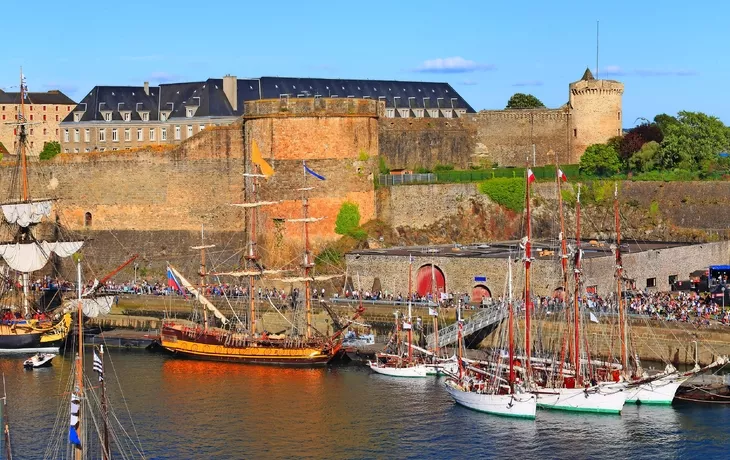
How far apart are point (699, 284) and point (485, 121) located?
62.3 feet

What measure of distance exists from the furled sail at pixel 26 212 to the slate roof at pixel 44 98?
48.2 meters

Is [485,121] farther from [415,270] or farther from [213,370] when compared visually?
[213,370]

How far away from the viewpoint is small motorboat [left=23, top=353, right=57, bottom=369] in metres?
54.2

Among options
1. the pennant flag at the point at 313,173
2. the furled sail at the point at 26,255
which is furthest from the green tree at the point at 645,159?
the furled sail at the point at 26,255

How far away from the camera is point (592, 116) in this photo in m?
75.4

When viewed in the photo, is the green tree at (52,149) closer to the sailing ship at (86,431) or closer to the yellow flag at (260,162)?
the yellow flag at (260,162)

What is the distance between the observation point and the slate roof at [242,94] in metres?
82.3

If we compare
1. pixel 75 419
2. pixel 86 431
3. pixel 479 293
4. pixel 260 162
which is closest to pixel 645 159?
pixel 479 293

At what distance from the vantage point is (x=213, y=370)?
2114 inches

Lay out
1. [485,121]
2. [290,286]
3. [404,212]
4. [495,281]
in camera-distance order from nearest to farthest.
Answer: [495,281], [290,286], [404,212], [485,121]

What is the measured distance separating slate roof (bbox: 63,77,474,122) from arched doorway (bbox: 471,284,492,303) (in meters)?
27.0

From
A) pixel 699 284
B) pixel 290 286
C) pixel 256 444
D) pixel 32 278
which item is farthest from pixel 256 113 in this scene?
pixel 256 444

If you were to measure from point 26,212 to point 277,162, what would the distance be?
1111cm

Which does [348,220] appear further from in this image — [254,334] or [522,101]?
[522,101]
